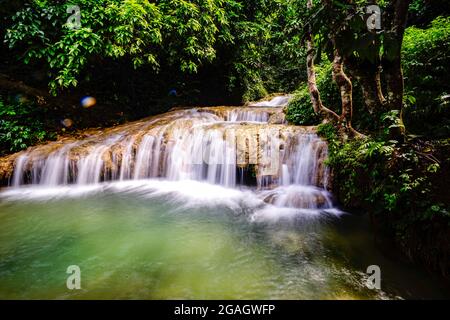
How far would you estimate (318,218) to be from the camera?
491 cm

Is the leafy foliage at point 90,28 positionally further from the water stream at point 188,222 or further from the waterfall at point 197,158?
the water stream at point 188,222

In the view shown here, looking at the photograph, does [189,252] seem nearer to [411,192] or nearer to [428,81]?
[411,192]

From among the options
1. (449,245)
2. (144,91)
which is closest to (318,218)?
(449,245)

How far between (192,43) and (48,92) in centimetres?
563

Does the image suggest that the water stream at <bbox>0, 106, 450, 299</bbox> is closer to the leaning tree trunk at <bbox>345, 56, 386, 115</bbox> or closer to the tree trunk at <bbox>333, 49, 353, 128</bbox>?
the tree trunk at <bbox>333, 49, 353, 128</bbox>

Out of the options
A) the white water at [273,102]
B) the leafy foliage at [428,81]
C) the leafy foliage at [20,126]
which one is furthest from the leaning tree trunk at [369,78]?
the leafy foliage at [20,126]

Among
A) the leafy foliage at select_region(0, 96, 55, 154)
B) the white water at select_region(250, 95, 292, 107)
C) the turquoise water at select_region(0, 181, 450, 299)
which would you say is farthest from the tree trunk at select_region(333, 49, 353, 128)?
the leafy foliage at select_region(0, 96, 55, 154)

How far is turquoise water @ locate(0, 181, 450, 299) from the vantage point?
9.95ft

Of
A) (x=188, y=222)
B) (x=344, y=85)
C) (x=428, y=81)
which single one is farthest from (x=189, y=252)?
(x=428, y=81)

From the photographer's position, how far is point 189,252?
381 cm

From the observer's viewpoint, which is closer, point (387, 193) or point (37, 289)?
point (37, 289)

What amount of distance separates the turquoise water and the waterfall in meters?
0.98

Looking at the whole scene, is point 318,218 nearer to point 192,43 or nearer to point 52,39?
point 192,43

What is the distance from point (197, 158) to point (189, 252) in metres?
3.81
